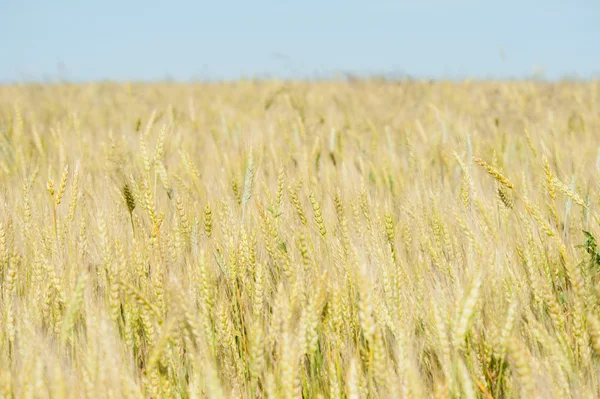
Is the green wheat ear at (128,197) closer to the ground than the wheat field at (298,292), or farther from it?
farther from it

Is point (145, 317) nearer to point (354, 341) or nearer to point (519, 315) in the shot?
point (354, 341)

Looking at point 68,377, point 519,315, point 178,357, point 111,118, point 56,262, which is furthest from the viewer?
point 111,118

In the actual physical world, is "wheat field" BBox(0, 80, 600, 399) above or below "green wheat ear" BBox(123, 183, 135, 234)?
below

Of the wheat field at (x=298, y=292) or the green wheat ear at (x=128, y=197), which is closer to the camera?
the wheat field at (x=298, y=292)

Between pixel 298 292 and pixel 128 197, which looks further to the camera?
pixel 128 197

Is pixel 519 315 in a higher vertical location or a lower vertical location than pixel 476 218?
lower

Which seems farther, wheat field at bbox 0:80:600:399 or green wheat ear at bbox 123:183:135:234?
green wheat ear at bbox 123:183:135:234

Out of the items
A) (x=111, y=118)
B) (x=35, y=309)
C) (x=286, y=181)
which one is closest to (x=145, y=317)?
(x=35, y=309)

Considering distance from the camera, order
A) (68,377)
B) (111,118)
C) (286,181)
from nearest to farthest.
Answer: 1. (68,377)
2. (286,181)
3. (111,118)

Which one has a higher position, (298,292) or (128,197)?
(128,197)

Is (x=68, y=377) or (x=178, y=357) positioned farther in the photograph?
(x=178, y=357)

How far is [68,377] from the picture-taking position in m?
0.90

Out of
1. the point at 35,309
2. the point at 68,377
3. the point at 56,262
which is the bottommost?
the point at 68,377

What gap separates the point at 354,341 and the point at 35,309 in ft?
2.00
